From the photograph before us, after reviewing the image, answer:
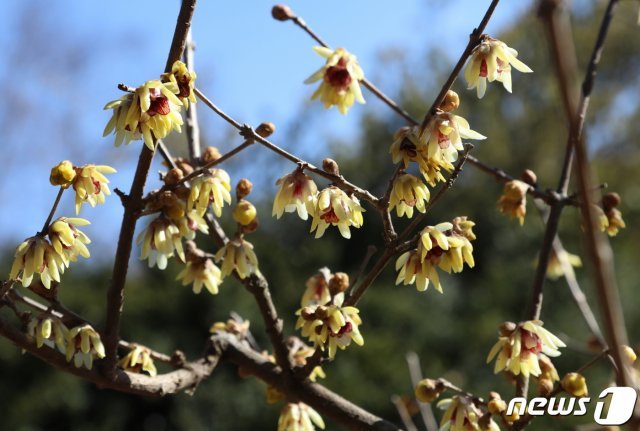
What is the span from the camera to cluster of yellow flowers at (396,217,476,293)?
106cm

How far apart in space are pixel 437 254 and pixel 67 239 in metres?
0.49

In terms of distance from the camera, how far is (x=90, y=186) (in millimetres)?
1126

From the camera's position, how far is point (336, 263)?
4.92m

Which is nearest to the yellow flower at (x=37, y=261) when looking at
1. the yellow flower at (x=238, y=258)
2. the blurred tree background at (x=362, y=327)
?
the yellow flower at (x=238, y=258)

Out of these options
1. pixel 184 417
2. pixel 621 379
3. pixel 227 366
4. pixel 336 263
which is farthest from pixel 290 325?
pixel 621 379

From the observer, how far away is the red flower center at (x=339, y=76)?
1006 mm

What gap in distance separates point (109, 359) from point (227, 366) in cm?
286

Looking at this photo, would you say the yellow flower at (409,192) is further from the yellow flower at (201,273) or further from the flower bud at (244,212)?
the yellow flower at (201,273)

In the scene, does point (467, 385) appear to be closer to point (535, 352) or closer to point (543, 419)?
point (543, 419)

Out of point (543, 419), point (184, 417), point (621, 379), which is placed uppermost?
point (184, 417)

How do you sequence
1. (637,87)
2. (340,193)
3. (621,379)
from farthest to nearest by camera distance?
(637,87), (340,193), (621,379)

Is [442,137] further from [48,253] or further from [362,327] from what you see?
[362,327]

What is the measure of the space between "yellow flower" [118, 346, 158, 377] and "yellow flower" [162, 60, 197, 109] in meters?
0.46

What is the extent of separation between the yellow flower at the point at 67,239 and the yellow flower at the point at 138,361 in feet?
0.79
